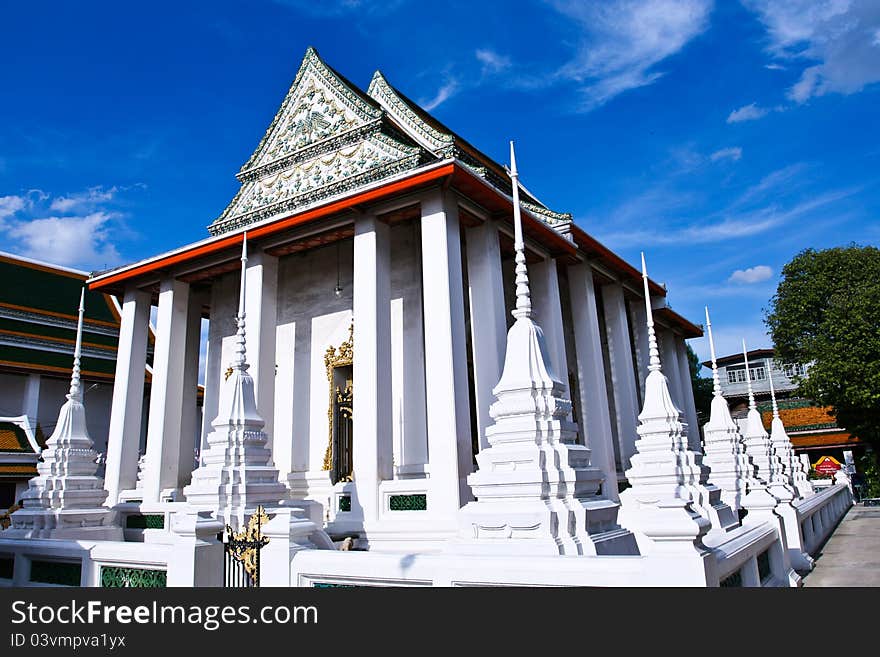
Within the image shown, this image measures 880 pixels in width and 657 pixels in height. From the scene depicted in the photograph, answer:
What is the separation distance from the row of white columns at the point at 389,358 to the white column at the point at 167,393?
0.08 ft

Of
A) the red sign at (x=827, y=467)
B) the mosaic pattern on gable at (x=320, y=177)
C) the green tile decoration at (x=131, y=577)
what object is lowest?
the green tile decoration at (x=131, y=577)

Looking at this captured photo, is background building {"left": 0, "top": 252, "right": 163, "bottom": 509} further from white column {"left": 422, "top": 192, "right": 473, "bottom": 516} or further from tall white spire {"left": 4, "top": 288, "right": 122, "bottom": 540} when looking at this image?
white column {"left": 422, "top": 192, "right": 473, "bottom": 516}

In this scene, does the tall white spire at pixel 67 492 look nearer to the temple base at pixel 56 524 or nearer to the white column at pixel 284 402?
the temple base at pixel 56 524

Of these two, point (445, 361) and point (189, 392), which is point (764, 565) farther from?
point (189, 392)

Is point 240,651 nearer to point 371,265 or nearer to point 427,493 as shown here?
point 427,493

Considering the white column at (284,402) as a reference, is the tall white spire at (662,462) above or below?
below

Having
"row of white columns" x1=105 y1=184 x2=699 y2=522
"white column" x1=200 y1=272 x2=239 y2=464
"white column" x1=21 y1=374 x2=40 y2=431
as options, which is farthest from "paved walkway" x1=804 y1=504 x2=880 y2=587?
"white column" x1=21 y1=374 x2=40 y2=431

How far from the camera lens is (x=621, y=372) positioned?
17625mm

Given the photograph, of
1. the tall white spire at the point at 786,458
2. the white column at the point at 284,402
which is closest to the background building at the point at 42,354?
the white column at the point at 284,402

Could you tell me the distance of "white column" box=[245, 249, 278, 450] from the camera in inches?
512

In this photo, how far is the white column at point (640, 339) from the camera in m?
21.3

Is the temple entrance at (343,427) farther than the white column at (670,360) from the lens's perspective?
No

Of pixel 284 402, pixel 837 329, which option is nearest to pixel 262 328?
pixel 284 402

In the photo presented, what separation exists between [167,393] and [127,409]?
1.15 m
